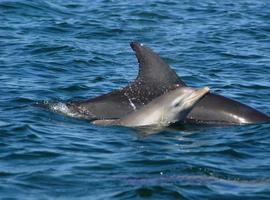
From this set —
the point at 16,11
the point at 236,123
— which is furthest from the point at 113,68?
the point at 16,11

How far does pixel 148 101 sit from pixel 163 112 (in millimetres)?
824

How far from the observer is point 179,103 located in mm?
14992

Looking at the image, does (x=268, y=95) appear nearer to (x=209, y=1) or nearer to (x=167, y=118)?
(x=167, y=118)

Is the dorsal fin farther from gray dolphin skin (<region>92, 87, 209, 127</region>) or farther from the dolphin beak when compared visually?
the dolphin beak

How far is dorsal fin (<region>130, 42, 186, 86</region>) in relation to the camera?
1584 cm

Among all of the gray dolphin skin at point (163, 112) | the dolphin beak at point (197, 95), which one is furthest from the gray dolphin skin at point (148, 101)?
the dolphin beak at point (197, 95)

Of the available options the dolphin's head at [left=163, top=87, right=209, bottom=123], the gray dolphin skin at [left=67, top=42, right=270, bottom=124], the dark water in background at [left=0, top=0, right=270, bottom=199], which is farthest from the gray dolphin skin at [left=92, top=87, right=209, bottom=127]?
the gray dolphin skin at [left=67, top=42, right=270, bottom=124]

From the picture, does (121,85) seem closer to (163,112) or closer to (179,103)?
(163,112)

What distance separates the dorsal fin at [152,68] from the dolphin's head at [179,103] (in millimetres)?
685

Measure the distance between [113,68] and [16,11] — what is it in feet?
26.8

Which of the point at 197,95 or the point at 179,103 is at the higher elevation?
the point at 197,95

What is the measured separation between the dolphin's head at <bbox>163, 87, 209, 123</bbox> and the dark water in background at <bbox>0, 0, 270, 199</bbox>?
0.31 m

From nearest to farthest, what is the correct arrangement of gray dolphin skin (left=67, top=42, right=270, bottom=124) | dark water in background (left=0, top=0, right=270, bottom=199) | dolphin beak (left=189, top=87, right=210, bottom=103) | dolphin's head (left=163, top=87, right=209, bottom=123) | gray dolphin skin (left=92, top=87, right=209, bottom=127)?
dark water in background (left=0, top=0, right=270, bottom=199) → dolphin beak (left=189, top=87, right=210, bottom=103) → dolphin's head (left=163, top=87, right=209, bottom=123) → gray dolphin skin (left=92, top=87, right=209, bottom=127) → gray dolphin skin (left=67, top=42, right=270, bottom=124)

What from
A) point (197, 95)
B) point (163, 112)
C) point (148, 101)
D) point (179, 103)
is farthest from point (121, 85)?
point (197, 95)
